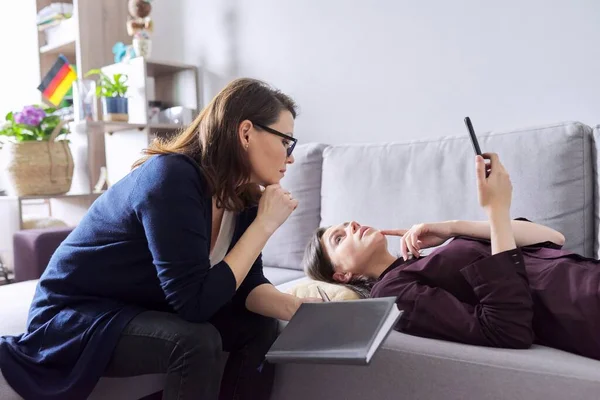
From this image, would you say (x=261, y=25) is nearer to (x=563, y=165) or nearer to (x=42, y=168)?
(x=42, y=168)

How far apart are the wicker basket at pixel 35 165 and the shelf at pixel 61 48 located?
0.81 metres

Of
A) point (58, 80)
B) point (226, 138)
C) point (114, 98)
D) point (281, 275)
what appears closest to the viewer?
point (226, 138)

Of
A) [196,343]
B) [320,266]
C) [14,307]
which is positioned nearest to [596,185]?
[320,266]

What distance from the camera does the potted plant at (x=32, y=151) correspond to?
8.93 ft

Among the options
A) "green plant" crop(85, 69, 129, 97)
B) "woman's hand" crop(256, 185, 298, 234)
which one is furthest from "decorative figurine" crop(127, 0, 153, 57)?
"woman's hand" crop(256, 185, 298, 234)

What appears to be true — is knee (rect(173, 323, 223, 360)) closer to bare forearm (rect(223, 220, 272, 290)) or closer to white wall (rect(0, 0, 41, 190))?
bare forearm (rect(223, 220, 272, 290))

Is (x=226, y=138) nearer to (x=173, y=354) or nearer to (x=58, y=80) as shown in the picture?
(x=173, y=354)

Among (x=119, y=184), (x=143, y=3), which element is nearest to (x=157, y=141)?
(x=119, y=184)

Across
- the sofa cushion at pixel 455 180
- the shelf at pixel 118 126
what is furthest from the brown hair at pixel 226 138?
the shelf at pixel 118 126

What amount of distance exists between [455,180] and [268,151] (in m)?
0.74

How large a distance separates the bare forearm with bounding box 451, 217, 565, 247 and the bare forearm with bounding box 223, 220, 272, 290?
507mm

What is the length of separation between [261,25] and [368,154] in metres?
1.11

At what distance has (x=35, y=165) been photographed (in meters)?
2.74

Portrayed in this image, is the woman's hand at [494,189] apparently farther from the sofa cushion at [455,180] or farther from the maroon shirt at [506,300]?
the sofa cushion at [455,180]
